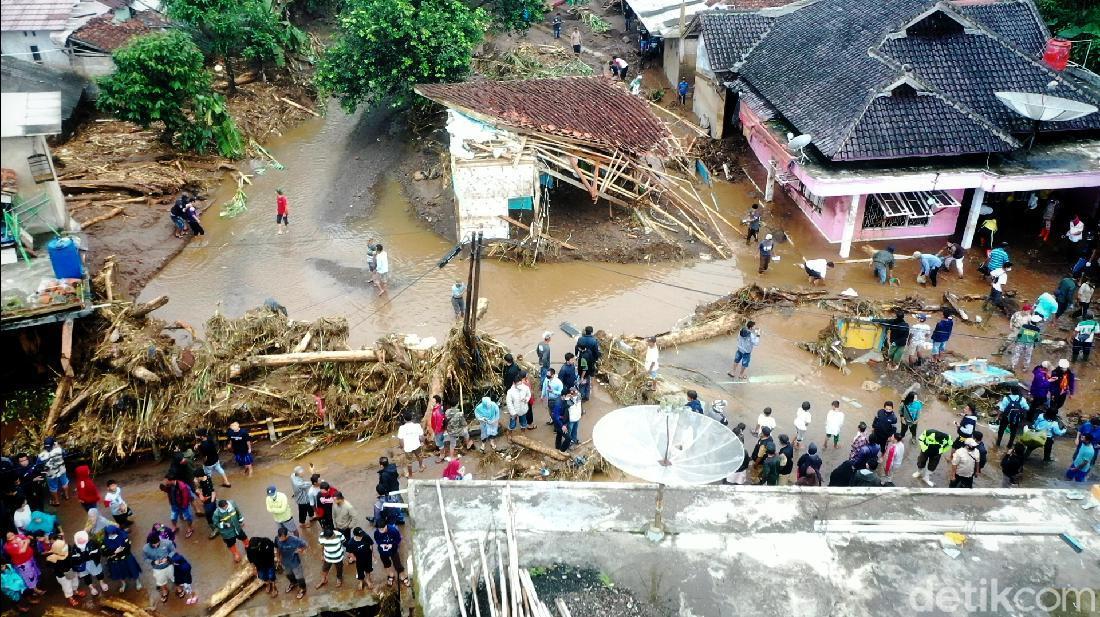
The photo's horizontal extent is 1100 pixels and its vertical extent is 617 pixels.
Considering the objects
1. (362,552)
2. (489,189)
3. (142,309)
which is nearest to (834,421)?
(362,552)

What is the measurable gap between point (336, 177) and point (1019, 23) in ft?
71.8

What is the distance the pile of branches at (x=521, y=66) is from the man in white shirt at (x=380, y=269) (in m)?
12.7

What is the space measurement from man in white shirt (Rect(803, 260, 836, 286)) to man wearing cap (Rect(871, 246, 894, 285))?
1.28 meters

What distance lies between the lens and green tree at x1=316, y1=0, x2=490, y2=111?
27.2m

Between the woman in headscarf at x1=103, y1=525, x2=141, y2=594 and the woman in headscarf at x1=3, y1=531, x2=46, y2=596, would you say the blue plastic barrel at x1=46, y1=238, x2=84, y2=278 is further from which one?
the woman in headscarf at x1=103, y1=525, x2=141, y2=594

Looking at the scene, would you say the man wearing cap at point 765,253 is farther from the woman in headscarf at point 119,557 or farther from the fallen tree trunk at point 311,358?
the woman in headscarf at point 119,557

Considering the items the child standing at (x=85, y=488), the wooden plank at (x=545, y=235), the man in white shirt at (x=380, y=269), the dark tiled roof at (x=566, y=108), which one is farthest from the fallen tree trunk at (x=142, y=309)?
the dark tiled roof at (x=566, y=108)

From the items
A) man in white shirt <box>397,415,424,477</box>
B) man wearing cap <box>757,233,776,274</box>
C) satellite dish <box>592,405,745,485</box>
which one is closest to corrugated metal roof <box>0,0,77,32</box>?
man in white shirt <box>397,415,424,477</box>

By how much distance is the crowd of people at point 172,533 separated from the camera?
42.0 ft

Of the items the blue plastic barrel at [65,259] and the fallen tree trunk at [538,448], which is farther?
the fallen tree trunk at [538,448]

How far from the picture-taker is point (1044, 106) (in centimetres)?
2161

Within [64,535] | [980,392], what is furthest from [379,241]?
[980,392]

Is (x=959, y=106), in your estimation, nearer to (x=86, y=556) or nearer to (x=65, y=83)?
(x=86, y=556)

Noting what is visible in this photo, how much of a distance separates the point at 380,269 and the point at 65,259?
23.6ft
